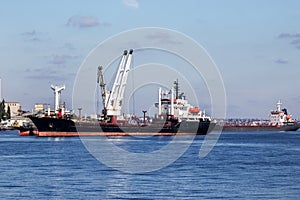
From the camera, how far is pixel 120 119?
147 meters

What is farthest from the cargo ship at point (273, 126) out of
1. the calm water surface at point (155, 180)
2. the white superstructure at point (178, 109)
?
the calm water surface at point (155, 180)

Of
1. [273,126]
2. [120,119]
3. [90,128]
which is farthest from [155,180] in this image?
[273,126]

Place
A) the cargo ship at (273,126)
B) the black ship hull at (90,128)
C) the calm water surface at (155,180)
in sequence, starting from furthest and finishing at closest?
1. the cargo ship at (273,126)
2. the black ship hull at (90,128)
3. the calm water surface at (155,180)

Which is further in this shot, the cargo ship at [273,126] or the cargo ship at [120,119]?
the cargo ship at [273,126]

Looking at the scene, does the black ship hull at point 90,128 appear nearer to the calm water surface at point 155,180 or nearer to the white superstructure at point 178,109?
the white superstructure at point 178,109

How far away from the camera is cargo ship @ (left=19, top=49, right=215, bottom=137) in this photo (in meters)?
120

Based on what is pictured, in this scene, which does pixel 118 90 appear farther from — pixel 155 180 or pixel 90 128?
pixel 155 180

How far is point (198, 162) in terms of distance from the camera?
5541 cm

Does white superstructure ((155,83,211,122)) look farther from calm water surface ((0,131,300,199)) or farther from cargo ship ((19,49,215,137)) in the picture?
calm water surface ((0,131,300,199))

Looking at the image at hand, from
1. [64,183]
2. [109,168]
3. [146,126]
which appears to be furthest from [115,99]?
[64,183]

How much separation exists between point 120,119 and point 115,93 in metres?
12.5

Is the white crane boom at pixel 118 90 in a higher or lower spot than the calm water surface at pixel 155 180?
higher

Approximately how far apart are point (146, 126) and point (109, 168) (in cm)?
8165

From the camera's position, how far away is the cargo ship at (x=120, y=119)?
119688mm
